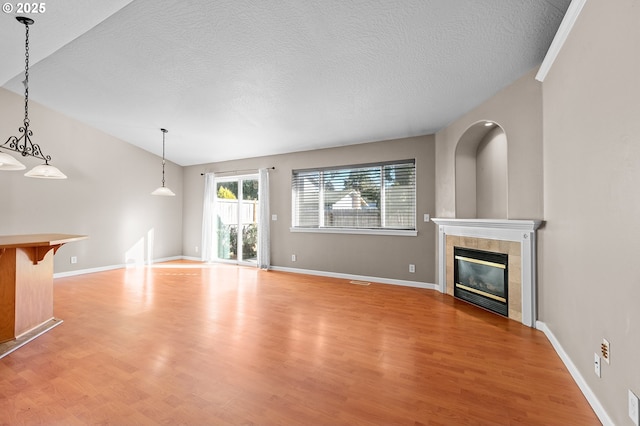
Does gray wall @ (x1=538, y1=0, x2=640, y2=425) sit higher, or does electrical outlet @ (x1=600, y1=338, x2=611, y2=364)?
gray wall @ (x1=538, y1=0, x2=640, y2=425)

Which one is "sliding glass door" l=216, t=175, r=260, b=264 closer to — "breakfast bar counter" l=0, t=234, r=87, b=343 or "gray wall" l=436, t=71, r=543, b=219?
"breakfast bar counter" l=0, t=234, r=87, b=343

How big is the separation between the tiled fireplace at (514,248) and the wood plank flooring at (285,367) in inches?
9.3

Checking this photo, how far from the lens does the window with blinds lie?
4.94 m

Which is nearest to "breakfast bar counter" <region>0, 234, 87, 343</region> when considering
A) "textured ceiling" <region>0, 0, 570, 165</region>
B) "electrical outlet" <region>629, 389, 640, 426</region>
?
"textured ceiling" <region>0, 0, 570, 165</region>

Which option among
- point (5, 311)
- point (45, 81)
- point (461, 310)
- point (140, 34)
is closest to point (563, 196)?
point (461, 310)

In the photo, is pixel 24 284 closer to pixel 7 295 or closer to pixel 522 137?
pixel 7 295

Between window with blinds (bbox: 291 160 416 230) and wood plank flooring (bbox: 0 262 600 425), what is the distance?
171 centimetres

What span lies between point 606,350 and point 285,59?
11.7 ft

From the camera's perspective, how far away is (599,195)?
1.79m

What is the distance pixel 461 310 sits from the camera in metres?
3.65

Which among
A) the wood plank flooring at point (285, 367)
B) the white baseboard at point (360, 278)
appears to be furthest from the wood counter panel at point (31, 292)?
the white baseboard at point (360, 278)

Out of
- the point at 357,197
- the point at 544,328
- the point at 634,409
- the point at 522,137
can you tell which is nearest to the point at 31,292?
the point at 357,197

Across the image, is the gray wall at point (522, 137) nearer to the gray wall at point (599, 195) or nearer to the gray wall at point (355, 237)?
the gray wall at point (599, 195)

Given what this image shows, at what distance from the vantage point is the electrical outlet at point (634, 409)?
1.34 m
